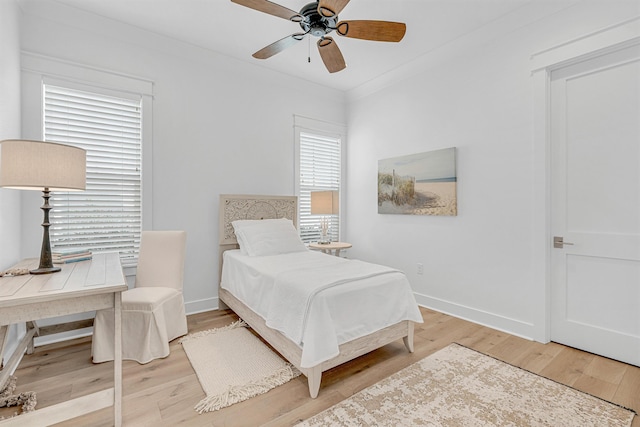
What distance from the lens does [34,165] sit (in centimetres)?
170

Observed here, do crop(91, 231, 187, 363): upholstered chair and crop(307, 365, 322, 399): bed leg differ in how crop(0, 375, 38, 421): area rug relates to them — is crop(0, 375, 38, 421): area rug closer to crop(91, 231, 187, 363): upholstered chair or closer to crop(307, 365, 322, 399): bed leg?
crop(91, 231, 187, 363): upholstered chair

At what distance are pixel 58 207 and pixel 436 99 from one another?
13.2 feet

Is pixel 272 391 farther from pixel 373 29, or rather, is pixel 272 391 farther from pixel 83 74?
pixel 83 74

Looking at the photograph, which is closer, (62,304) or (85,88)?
(62,304)

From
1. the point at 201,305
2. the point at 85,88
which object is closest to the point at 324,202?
the point at 201,305

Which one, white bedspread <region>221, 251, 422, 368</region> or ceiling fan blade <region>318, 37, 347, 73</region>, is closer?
white bedspread <region>221, 251, 422, 368</region>

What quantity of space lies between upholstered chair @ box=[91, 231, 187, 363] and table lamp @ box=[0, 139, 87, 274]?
662 millimetres

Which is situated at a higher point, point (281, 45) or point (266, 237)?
point (281, 45)

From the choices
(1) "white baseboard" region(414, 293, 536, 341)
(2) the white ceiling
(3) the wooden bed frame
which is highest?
(2) the white ceiling

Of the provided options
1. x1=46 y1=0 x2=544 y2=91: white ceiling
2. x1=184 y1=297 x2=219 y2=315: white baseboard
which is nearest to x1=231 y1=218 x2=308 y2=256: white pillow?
x1=184 y1=297 x2=219 y2=315: white baseboard

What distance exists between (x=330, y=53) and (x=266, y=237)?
6.20 feet

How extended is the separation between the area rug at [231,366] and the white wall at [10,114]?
1368 mm

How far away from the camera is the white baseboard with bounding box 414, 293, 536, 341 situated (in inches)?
109

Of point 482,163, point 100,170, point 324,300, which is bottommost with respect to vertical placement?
point 324,300
